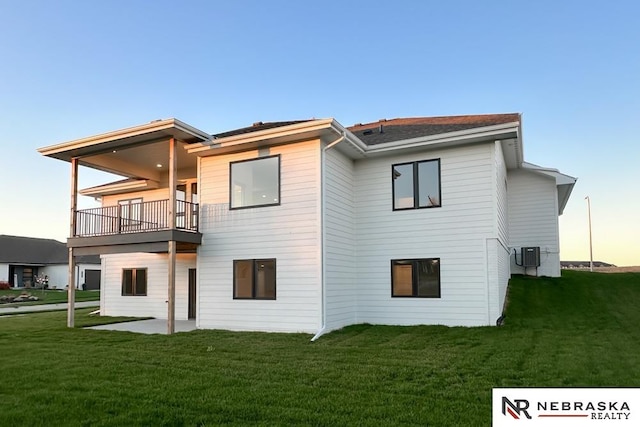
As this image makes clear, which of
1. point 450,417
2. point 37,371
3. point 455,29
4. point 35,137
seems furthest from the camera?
point 35,137

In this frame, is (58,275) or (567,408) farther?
(58,275)

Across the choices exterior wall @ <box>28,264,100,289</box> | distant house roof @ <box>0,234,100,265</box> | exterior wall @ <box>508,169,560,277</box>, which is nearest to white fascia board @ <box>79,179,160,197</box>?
exterior wall @ <box>508,169,560,277</box>

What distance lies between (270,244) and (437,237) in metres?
4.30

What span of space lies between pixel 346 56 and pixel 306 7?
261 centimetres

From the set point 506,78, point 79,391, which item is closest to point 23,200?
point 79,391

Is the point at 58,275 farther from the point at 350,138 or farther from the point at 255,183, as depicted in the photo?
the point at 350,138

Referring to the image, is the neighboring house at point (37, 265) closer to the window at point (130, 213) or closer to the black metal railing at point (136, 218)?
the window at point (130, 213)

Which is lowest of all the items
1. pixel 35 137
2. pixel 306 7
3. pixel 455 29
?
pixel 35 137

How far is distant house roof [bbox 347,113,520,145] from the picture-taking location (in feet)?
38.6

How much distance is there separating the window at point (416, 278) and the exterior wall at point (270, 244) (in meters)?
2.45

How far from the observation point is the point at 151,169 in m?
15.3

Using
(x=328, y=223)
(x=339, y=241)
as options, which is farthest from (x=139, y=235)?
(x=339, y=241)

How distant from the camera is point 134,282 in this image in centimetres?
1606

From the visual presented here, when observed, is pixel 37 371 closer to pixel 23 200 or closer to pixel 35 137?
pixel 35 137
